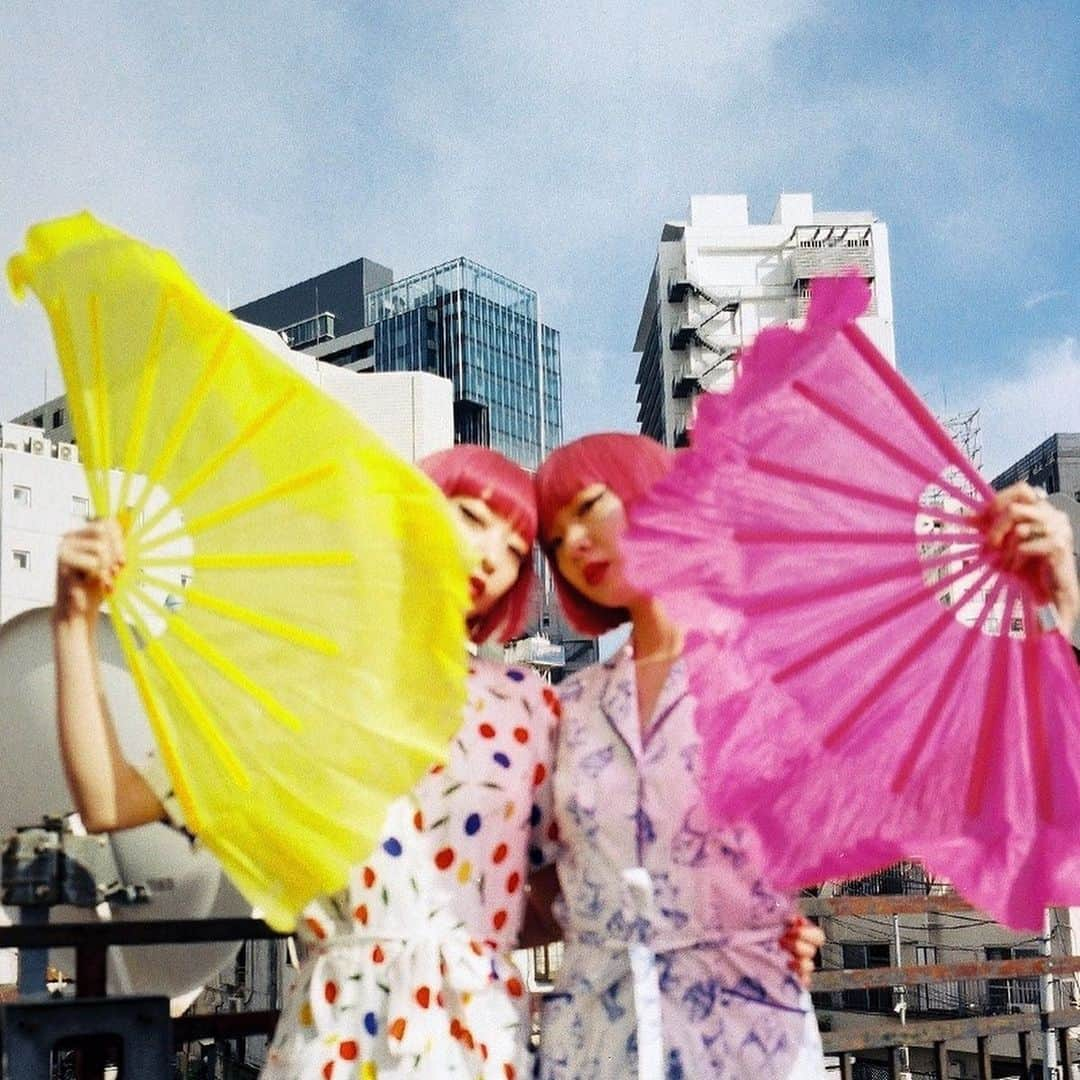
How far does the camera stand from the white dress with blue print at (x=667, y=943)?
5.89 ft

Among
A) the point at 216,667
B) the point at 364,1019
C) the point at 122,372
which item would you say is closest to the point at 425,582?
the point at 216,667

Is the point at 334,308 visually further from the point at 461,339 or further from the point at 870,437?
the point at 870,437

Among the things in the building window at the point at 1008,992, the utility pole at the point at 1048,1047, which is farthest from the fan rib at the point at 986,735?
the building window at the point at 1008,992

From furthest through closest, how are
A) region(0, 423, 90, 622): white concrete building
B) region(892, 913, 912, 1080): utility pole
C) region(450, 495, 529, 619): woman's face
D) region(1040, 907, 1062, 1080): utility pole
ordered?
1. region(1040, 907, 1062, 1080): utility pole
2. region(892, 913, 912, 1080): utility pole
3. region(450, 495, 529, 619): woman's face
4. region(0, 423, 90, 622): white concrete building

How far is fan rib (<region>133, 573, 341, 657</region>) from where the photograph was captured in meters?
1.64

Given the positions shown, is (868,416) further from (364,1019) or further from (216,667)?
(364,1019)

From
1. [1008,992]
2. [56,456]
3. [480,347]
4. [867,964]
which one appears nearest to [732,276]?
[480,347]

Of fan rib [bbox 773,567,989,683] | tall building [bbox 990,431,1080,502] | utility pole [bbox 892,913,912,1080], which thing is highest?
tall building [bbox 990,431,1080,502]

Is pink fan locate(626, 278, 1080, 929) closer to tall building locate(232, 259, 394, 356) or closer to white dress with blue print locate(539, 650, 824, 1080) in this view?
white dress with blue print locate(539, 650, 824, 1080)

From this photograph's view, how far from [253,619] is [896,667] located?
852mm

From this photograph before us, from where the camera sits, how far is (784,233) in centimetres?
4531

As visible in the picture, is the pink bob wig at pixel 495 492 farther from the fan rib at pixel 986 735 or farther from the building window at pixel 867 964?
the building window at pixel 867 964

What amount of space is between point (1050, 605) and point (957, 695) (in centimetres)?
18

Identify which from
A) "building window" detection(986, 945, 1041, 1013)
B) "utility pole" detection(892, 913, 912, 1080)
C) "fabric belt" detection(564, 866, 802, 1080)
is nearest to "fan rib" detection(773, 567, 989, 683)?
"fabric belt" detection(564, 866, 802, 1080)
